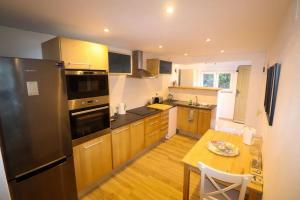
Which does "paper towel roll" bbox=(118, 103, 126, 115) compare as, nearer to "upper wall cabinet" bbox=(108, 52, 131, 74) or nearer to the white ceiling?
"upper wall cabinet" bbox=(108, 52, 131, 74)

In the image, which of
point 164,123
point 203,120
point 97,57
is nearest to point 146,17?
point 97,57

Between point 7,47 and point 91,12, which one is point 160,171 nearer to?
point 91,12

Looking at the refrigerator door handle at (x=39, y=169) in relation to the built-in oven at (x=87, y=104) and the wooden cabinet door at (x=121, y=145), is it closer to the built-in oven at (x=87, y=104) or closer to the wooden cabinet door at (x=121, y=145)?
the built-in oven at (x=87, y=104)

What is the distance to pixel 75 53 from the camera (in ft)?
5.73

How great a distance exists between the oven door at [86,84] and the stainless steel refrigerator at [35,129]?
0.11 m

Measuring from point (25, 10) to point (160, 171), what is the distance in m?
2.82

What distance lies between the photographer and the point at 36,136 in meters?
1.43

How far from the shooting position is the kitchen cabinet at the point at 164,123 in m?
3.50

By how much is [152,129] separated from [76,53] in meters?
2.14

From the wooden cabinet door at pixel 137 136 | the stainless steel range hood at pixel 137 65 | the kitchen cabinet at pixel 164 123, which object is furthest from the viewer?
the kitchen cabinet at pixel 164 123

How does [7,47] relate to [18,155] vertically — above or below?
above

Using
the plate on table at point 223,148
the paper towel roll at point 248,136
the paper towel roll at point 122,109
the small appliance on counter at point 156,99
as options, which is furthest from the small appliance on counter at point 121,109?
the paper towel roll at point 248,136

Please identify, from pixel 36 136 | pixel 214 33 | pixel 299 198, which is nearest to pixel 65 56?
pixel 36 136

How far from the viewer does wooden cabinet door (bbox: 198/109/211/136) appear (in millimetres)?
3611
